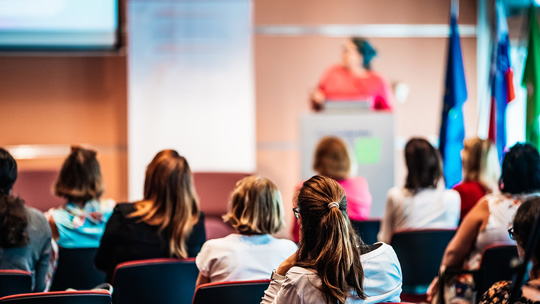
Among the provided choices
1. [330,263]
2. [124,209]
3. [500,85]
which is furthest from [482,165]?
[330,263]

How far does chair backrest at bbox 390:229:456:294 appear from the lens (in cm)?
373

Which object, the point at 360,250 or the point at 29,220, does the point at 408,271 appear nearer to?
the point at 360,250

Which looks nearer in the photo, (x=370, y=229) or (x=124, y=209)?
(x=124, y=209)

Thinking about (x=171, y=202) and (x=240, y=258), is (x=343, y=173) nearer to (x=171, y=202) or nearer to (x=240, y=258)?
(x=171, y=202)

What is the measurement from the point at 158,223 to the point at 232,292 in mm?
942

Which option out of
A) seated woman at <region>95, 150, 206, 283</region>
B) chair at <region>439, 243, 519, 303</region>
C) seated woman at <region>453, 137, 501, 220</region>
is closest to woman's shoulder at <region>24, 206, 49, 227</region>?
seated woman at <region>95, 150, 206, 283</region>

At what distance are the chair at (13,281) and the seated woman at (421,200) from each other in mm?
2264

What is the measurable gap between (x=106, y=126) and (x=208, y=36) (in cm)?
158

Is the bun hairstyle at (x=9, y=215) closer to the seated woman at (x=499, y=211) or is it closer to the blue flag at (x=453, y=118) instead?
the seated woman at (x=499, y=211)

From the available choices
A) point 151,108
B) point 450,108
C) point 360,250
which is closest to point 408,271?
point 360,250

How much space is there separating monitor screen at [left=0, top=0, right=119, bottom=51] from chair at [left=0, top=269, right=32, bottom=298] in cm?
435

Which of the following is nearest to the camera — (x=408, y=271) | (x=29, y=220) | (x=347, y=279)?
(x=347, y=279)

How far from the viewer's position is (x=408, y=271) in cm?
384

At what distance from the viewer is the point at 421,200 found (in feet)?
13.7
